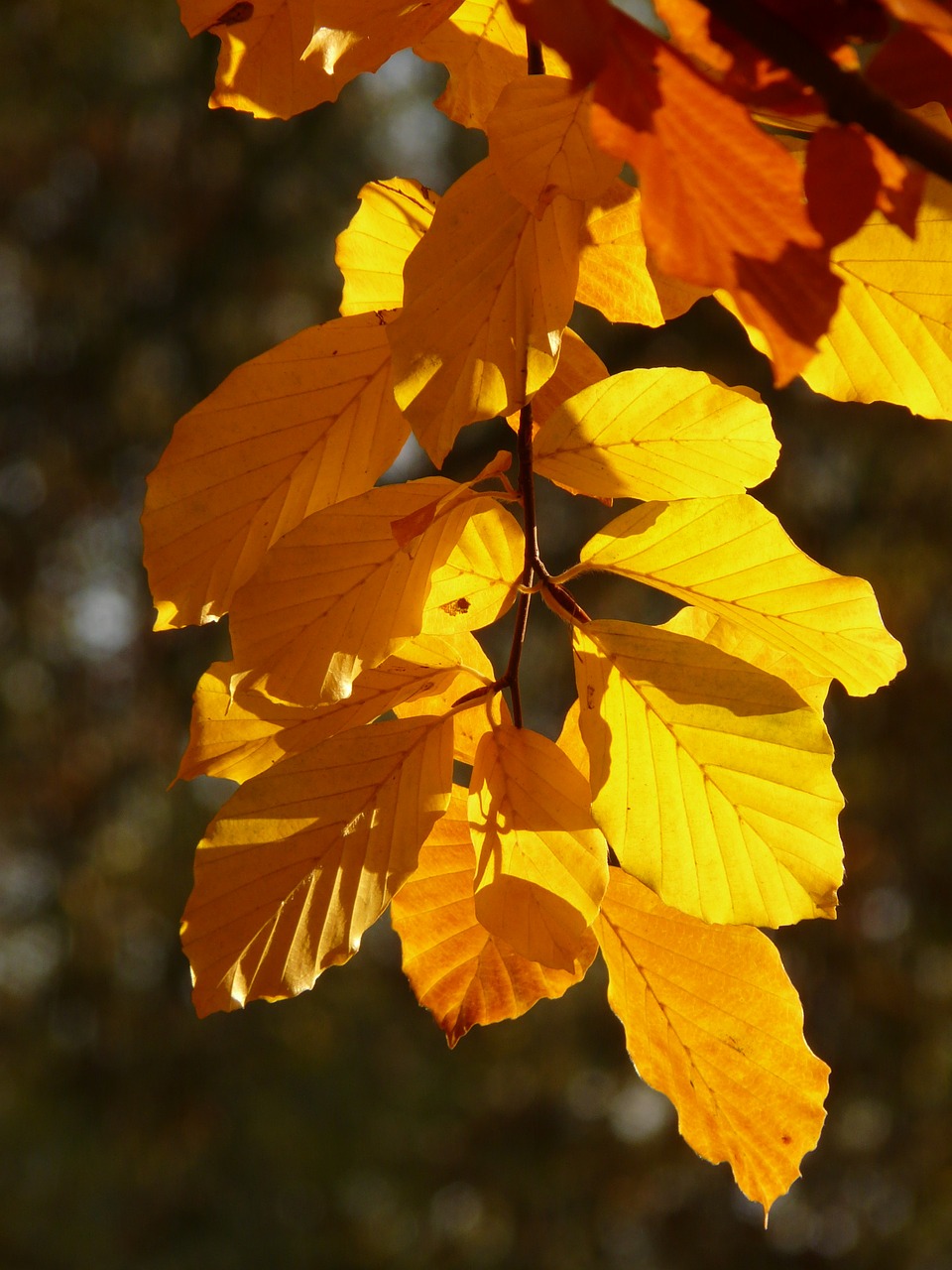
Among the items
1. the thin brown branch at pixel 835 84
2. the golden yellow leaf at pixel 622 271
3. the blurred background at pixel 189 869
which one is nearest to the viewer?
the thin brown branch at pixel 835 84

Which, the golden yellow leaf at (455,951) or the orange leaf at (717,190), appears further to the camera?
the golden yellow leaf at (455,951)

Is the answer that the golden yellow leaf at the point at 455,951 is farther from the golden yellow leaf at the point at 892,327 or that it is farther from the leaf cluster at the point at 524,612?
the golden yellow leaf at the point at 892,327

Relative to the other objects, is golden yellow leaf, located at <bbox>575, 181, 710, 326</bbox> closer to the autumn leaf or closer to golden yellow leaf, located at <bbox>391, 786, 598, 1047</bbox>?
the autumn leaf

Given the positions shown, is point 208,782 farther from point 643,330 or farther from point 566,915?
point 566,915

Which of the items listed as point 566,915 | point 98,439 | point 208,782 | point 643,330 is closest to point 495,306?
point 566,915

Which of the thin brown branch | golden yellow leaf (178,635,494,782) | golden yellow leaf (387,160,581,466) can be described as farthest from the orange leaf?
golden yellow leaf (178,635,494,782)

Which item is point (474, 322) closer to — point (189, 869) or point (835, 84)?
point (835, 84)

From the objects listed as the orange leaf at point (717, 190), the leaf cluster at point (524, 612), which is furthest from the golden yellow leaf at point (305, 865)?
the orange leaf at point (717, 190)
